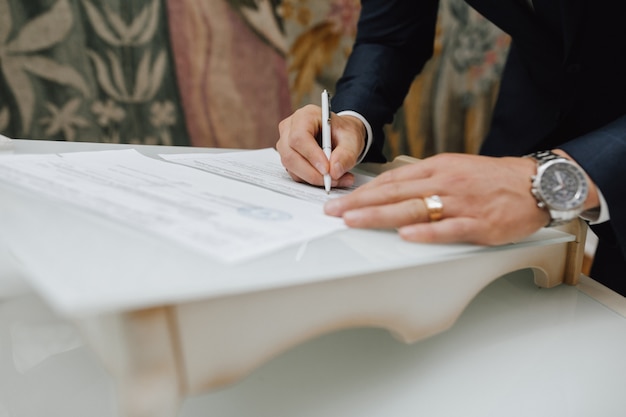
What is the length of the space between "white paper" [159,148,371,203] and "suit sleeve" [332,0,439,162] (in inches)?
7.4

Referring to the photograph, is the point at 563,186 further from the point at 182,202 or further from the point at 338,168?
the point at 182,202

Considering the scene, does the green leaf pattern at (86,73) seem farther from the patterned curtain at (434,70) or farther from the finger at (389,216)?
the finger at (389,216)

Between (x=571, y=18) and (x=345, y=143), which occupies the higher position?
(x=571, y=18)

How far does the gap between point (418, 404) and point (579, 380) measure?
0.13 metres

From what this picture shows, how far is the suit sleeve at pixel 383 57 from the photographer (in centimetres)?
80

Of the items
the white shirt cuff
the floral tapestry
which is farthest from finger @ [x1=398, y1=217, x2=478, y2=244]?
the floral tapestry

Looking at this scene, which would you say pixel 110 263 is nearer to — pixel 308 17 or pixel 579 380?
pixel 579 380

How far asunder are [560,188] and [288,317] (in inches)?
11.2

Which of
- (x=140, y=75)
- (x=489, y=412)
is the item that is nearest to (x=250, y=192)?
(x=489, y=412)

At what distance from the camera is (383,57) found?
2.79 feet

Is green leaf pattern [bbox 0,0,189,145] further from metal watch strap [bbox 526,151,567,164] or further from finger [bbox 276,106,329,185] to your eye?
metal watch strap [bbox 526,151,567,164]

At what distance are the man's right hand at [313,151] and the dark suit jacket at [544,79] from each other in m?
0.17

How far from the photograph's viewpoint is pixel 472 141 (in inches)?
53.0

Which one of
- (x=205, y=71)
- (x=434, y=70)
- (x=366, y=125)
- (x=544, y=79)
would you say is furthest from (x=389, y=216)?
(x=434, y=70)
